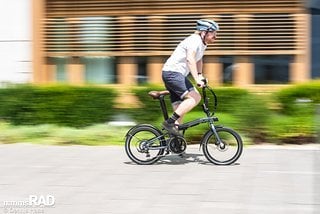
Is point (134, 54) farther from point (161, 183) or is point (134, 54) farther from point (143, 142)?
point (161, 183)

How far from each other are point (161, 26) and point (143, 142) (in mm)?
4147

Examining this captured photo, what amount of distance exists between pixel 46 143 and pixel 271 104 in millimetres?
3694

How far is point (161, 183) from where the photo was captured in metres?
7.13

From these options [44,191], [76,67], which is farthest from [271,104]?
[44,191]

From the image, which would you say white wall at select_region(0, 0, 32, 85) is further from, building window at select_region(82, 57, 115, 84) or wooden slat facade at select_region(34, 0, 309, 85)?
building window at select_region(82, 57, 115, 84)

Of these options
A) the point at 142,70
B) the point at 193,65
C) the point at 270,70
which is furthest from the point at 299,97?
the point at 142,70

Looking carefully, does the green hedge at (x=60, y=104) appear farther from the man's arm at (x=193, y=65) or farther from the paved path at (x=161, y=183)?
the man's arm at (x=193, y=65)

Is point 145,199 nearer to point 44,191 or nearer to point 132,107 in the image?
point 44,191

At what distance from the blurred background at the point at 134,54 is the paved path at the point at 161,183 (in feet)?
4.57

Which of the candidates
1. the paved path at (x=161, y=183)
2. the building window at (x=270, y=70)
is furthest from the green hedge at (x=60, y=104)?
the building window at (x=270, y=70)

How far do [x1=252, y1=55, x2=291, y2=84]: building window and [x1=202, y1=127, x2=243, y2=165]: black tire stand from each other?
12.8 feet

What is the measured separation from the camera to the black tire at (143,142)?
26.9ft

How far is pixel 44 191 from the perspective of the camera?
6.78 m

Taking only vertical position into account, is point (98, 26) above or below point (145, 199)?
above
